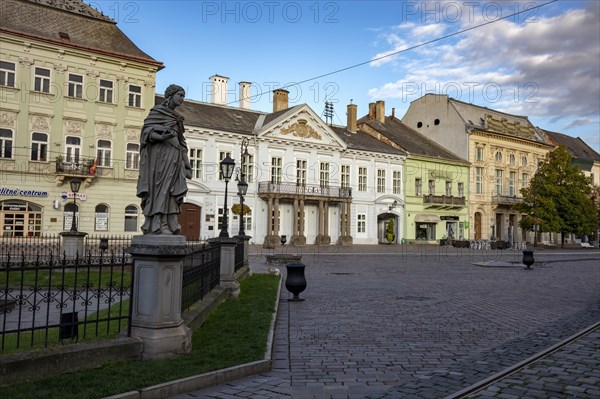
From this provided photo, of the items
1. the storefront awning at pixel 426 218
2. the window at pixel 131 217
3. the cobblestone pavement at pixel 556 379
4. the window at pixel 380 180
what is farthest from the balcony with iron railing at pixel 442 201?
the cobblestone pavement at pixel 556 379

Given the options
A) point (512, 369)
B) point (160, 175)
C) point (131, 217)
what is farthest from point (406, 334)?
point (131, 217)

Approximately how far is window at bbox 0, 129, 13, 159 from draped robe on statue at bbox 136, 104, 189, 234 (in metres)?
26.2

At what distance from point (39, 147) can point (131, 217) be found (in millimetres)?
6622

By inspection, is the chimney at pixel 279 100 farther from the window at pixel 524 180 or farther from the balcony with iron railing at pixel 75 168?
the window at pixel 524 180

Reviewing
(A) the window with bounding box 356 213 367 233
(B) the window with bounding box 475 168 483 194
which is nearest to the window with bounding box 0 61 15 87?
(A) the window with bounding box 356 213 367 233

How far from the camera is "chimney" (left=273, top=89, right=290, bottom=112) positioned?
46.1 meters

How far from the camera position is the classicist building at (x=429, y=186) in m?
48.7

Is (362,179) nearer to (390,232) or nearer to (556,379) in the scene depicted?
(390,232)

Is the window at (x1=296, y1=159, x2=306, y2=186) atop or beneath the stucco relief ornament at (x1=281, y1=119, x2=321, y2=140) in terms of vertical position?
beneath

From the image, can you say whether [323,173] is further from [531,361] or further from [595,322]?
[531,361]

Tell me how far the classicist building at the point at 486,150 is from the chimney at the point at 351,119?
9705 millimetres

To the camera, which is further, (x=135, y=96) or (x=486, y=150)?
(x=486, y=150)

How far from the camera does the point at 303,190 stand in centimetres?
4109

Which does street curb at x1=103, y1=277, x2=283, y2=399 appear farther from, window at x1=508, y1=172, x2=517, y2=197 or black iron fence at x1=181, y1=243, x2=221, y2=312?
window at x1=508, y1=172, x2=517, y2=197
